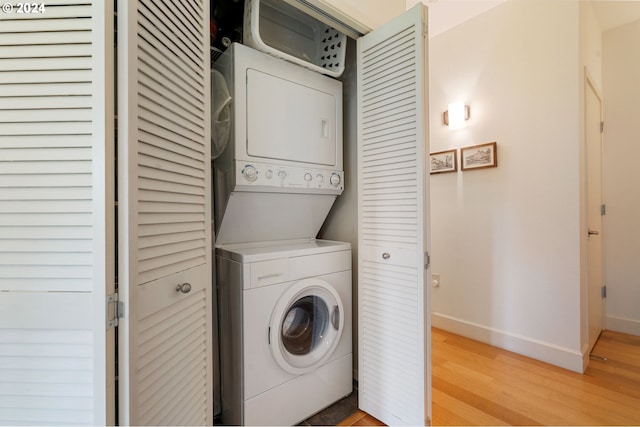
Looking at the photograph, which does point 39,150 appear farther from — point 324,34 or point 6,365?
point 324,34

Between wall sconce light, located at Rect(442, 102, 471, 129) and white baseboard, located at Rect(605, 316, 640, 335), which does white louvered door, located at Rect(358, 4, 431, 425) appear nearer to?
wall sconce light, located at Rect(442, 102, 471, 129)

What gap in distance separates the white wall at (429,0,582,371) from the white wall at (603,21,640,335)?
42.6 inches

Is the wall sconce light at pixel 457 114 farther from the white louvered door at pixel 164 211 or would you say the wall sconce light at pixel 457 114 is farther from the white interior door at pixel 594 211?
the white louvered door at pixel 164 211

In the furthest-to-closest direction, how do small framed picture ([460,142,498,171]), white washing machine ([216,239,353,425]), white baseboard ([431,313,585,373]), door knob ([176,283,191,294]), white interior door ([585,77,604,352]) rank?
small framed picture ([460,142,498,171])
white interior door ([585,77,604,352])
white baseboard ([431,313,585,373])
white washing machine ([216,239,353,425])
door knob ([176,283,191,294])

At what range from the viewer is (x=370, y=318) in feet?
5.29

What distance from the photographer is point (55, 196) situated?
666 millimetres

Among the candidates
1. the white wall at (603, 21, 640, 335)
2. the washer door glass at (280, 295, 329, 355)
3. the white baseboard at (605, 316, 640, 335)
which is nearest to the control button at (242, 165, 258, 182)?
the washer door glass at (280, 295, 329, 355)

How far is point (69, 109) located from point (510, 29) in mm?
2907

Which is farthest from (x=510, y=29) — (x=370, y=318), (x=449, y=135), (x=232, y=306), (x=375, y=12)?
(x=232, y=306)

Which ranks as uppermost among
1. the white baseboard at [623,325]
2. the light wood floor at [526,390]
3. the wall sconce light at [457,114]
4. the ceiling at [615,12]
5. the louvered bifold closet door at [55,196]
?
the ceiling at [615,12]

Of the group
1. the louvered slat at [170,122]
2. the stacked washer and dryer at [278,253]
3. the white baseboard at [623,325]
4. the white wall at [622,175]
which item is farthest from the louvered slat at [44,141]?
the white baseboard at [623,325]

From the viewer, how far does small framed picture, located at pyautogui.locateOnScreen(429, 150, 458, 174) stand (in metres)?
2.56

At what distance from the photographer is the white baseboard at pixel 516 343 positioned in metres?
1.97

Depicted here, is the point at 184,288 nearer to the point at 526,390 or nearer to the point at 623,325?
the point at 526,390
